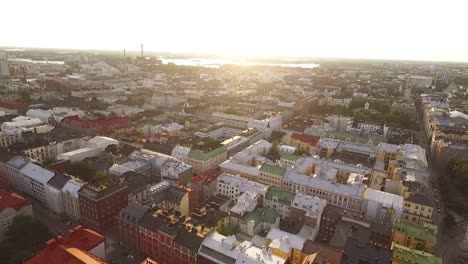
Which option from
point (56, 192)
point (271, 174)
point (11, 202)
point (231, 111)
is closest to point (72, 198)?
point (56, 192)

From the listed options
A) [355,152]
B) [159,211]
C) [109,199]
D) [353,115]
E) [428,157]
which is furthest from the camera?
[353,115]

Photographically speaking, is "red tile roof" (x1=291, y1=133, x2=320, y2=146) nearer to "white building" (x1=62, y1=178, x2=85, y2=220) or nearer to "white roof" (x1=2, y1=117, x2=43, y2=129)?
"white building" (x1=62, y1=178, x2=85, y2=220)

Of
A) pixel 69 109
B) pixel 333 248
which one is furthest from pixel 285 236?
pixel 69 109

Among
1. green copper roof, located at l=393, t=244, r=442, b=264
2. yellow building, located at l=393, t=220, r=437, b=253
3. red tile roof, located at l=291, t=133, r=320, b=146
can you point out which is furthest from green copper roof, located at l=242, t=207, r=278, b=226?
red tile roof, located at l=291, t=133, r=320, b=146

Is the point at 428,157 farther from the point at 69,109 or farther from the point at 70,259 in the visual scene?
the point at 69,109

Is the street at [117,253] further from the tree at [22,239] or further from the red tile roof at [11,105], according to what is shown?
the red tile roof at [11,105]

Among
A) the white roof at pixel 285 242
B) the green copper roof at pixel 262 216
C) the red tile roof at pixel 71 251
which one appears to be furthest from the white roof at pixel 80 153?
the white roof at pixel 285 242
